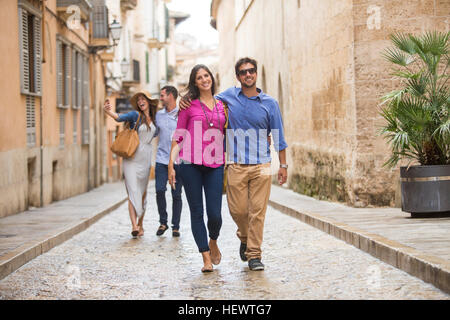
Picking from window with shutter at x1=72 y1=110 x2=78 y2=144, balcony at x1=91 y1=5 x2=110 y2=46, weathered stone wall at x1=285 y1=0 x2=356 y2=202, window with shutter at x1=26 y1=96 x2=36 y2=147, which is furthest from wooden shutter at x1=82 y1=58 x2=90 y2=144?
window with shutter at x1=26 y1=96 x2=36 y2=147

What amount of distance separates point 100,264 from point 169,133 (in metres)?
2.85

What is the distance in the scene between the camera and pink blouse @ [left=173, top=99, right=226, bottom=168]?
23.9ft

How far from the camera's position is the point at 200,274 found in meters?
7.47

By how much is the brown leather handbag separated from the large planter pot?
3.64m

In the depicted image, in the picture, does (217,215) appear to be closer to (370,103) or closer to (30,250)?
(30,250)

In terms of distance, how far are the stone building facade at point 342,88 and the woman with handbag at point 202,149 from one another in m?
6.17

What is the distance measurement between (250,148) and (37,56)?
34.5 ft

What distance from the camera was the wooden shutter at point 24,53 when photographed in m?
15.0

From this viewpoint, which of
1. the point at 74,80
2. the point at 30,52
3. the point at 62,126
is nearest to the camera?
the point at 30,52

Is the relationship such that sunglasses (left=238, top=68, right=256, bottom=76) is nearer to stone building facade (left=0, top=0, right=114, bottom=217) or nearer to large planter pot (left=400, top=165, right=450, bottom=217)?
large planter pot (left=400, top=165, right=450, bottom=217)

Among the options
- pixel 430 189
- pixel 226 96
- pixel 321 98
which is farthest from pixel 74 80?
pixel 226 96

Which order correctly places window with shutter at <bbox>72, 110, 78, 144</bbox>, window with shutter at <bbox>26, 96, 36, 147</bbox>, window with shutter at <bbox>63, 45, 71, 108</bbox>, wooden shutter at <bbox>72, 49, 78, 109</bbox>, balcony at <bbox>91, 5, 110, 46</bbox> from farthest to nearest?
balcony at <bbox>91, 5, 110, 46</bbox>
window with shutter at <bbox>72, 110, 78, 144</bbox>
wooden shutter at <bbox>72, 49, 78, 109</bbox>
window with shutter at <bbox>63, 45, 71, 108</bbox>
window with shutter at <bbox>26, 96, 36, 147</bbox>

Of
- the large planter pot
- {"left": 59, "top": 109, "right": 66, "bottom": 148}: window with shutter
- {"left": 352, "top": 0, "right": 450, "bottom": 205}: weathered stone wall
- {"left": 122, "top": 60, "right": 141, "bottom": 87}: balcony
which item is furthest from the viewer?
{"left": 122, "top": 60, "right": 141, "bottom": 87}: balcony

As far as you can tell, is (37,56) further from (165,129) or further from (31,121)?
(165,129)
